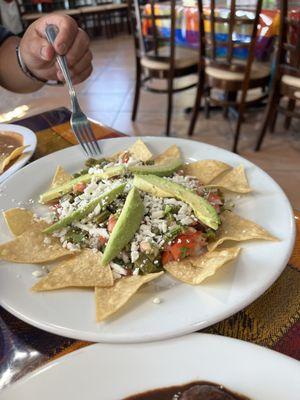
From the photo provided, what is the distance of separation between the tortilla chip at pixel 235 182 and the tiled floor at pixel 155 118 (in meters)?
1.05

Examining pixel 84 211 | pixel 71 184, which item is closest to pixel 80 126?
pixel 71 184

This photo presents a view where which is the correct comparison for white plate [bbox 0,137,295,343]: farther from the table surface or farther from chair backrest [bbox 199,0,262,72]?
chair backrest [bbox 199,0,262,72]

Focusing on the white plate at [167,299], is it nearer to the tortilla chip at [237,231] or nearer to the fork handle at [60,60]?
the tortilla chip at [237,231]

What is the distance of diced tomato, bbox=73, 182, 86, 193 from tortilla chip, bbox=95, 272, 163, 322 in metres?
0.37

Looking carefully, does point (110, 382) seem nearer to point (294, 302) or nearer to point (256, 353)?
point (256, 353)

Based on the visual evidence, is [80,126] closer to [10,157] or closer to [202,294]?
[10,157]

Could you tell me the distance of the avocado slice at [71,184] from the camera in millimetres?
1105

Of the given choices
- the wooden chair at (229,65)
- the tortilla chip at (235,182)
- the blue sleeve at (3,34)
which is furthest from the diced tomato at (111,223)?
the wooden chair at (229,65)

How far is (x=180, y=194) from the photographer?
3.27 ft

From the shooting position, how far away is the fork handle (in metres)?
1.26

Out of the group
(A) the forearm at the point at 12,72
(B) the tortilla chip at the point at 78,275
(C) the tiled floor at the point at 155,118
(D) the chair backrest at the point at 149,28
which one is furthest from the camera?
(D) the chair backrest at the point at 149,28

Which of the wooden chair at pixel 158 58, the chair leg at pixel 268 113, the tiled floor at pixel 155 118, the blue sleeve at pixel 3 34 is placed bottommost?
the tiled floor at pixel 155 118

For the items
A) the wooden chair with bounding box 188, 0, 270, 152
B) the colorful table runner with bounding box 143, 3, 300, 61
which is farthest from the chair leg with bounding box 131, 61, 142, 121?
Answer: the wooden chair with bounding box 188, 0, 270, 152

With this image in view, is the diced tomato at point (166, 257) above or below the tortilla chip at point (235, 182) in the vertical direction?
below
